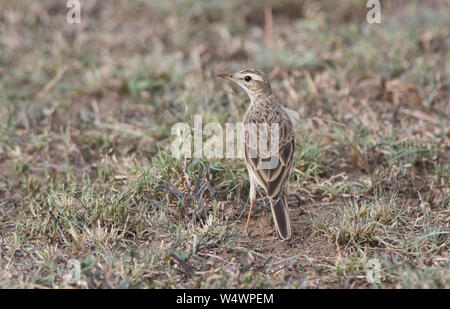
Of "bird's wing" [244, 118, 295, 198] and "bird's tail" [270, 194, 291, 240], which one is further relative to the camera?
"bird's wing" [244, 118, 295, 198]

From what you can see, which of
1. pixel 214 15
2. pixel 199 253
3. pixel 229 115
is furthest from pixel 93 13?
pixel 199 253

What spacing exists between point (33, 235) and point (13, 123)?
249cm

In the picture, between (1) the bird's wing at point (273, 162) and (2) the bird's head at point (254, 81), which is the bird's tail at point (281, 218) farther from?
(2) the bird's head at point (254, 81)

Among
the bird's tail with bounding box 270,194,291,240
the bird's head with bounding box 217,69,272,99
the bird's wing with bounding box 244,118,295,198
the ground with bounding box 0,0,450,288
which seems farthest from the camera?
the bird's head with bounding box 217,69,272,99

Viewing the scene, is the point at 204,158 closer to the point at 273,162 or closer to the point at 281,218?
the point at 273,162

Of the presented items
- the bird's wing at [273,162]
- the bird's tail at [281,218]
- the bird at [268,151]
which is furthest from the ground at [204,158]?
the bird's wing at [273,162]

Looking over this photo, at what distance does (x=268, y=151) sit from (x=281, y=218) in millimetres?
656

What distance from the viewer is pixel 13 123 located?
23.0ft

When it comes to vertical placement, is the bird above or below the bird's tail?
above

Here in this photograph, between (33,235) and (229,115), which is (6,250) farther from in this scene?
(229,115)

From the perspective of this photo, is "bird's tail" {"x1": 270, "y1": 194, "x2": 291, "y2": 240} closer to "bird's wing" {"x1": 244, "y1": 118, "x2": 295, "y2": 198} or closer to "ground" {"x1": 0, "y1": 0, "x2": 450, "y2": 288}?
"bird's wing" {"x1": 244, "y1": 118, "x2": 295, "y2": 198}

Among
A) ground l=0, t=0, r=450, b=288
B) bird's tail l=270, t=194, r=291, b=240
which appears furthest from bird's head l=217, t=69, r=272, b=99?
bird's tail l=270, t=194, r=291, b=240

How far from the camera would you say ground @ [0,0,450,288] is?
4523 mm

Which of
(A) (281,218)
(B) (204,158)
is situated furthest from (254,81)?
(A) (281,218)
